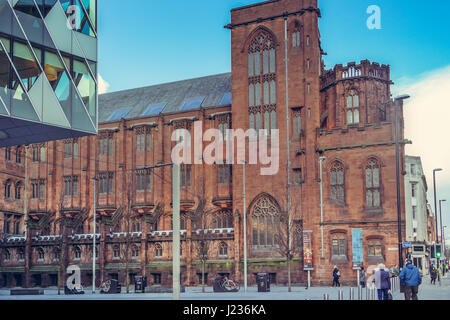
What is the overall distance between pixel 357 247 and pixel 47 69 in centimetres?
2989

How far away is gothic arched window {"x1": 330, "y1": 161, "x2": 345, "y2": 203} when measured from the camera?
171 ft

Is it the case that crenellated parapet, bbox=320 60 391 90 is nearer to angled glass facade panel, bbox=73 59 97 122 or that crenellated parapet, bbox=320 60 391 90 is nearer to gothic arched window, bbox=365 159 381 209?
gothic arched window, bbox=365 159 381 209

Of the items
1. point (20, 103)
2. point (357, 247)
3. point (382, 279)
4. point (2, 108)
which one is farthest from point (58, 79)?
point (357, 247)

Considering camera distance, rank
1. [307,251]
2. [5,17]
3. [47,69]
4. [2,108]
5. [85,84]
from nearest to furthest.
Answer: [2,108], [5,17], [47,69], [85,84], [307,251]

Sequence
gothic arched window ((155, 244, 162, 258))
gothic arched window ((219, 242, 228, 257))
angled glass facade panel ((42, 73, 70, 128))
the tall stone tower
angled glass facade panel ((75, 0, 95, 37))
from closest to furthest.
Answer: angled glass facade panel ((42, 73, 70, 128)) < angled glass facade panel ((75, 0, 95, 37)) < the tall stone tower < gothic arched window ((219, 242, 228, 257)) < gothic arched window ((155, 244, 162, 258))

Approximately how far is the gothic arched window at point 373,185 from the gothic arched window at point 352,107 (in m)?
4.60

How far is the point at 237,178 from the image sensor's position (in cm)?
5591

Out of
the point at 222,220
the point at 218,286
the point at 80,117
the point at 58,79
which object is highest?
the point at 58,79

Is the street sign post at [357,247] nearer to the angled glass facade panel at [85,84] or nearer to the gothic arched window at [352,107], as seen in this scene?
the gothic arched window at [352,107]

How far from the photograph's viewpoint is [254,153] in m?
55.3

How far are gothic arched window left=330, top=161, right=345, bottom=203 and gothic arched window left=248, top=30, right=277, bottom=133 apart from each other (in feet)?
21.2

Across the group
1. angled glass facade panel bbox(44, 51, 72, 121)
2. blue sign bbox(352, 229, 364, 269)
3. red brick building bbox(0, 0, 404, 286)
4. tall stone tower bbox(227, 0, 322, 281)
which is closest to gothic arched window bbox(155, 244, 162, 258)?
red brick building bbox(0, 0, 404, 286)

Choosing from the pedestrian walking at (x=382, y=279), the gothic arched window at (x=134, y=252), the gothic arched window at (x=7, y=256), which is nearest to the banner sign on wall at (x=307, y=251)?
the gothic arched window at (x=134, y=252)

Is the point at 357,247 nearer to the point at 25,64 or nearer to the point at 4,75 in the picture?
the point at 25,64
